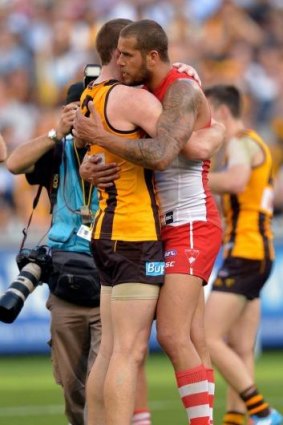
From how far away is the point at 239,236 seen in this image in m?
10.1

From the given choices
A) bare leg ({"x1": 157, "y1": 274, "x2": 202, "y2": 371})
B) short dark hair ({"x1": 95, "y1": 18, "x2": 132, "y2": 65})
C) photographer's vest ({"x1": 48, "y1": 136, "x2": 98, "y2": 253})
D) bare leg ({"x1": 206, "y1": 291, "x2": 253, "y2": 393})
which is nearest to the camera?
bare leg ({"x1": 157, "y1": 274, "x2": 202, "y2": 371})

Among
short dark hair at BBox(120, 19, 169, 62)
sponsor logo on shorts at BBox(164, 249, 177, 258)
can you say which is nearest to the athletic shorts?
sponsor logo on shorts at BBox(164, 249, 177, 258)

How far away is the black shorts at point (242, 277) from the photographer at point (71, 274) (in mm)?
2381

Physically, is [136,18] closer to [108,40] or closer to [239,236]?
[239,236]

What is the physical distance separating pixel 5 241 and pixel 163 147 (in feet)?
29.3

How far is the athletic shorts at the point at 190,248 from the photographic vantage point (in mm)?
7027

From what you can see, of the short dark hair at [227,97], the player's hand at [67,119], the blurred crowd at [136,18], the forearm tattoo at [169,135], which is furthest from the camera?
the blurred crowd at [136,18]

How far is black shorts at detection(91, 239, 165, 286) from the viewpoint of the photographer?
271 inches

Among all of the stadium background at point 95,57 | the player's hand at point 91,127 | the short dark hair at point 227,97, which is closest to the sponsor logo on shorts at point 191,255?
the player's hand at point 91,127

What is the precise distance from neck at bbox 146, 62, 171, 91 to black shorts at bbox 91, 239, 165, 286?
3.02 feet

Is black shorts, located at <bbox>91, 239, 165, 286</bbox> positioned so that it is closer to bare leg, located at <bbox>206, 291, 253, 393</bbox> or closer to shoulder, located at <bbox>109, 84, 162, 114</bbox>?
shoulder, located at <bbox>109, 84, 162, 114</bbox>

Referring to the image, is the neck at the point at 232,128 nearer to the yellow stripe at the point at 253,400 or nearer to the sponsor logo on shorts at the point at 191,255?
the yellow stripe at the point at 253,400

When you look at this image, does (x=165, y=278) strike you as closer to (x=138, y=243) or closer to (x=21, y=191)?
(x=138, y=243)

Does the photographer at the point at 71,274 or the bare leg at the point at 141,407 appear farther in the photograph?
the bare leg at the point at 141,407
